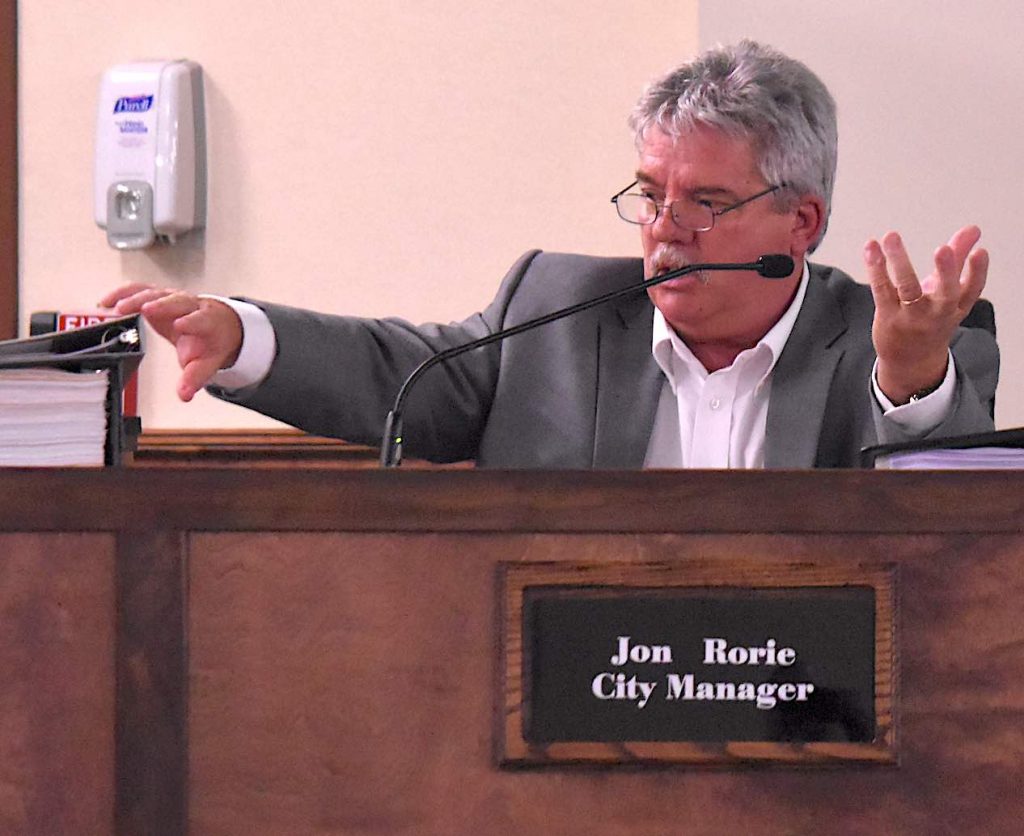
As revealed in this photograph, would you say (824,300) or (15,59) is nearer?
(824,300)

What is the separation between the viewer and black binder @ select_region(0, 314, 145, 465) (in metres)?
1.02

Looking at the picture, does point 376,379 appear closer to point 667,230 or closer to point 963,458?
point 667,230

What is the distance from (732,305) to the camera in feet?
5.86

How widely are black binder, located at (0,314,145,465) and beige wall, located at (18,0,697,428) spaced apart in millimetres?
1403

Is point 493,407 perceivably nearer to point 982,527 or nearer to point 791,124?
point 791,124

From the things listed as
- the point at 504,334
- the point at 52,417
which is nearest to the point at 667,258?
the point at 504,334

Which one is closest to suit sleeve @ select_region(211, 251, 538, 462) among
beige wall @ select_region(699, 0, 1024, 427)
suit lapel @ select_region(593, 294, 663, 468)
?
suit lapel @ select_region(593, 294, 663, 468)

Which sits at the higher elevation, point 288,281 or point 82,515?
point 288,281

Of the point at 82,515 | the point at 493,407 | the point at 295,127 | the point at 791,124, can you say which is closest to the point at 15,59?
the point at 295,127

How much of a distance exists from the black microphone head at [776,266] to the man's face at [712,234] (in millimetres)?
337

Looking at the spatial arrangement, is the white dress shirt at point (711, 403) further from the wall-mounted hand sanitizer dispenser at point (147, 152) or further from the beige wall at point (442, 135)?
the wall-mounted hand sanitizer dispenser at point (147, 152)

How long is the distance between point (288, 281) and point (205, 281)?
5.8 inches

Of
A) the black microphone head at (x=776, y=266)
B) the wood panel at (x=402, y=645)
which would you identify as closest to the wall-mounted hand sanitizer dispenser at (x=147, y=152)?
the black microphone head at (x=776, y=266)

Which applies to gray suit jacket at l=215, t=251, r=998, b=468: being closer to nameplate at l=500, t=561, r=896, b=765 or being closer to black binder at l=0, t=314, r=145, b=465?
black binder at l=0, t=314, r=145, b=465
